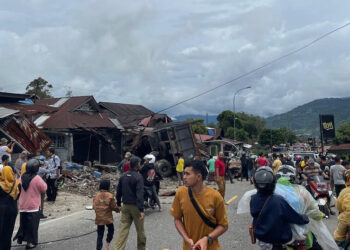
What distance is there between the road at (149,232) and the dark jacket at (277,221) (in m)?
3.45

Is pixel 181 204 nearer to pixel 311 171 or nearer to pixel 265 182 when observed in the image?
pixel 265 182

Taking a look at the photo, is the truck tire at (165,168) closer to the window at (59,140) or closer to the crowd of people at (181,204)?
the window at (59,140)

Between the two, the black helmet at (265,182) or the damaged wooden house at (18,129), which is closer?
the black helmet at (265,182)

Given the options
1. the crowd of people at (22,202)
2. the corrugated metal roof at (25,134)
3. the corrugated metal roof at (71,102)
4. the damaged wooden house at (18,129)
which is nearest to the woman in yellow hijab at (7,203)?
the crowd of people at (22,202)

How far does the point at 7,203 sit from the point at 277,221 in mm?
4802

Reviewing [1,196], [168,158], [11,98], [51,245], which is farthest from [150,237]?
[168,158]

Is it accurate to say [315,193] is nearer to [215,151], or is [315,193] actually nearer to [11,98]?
[11,98]

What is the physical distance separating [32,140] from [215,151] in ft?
97.5

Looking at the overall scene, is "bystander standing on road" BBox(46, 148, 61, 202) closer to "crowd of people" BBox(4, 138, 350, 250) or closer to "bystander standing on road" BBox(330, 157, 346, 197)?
"crowd of people" BBox(4, 138, 350, 250)

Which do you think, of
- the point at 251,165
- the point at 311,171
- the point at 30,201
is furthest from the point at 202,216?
the point at 251,165

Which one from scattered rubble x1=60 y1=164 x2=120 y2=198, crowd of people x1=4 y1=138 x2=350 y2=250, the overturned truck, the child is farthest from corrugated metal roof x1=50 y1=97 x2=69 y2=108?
the child

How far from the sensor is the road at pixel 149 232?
7.84m

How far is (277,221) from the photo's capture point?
421 centimetres

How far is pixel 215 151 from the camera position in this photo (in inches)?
1799
